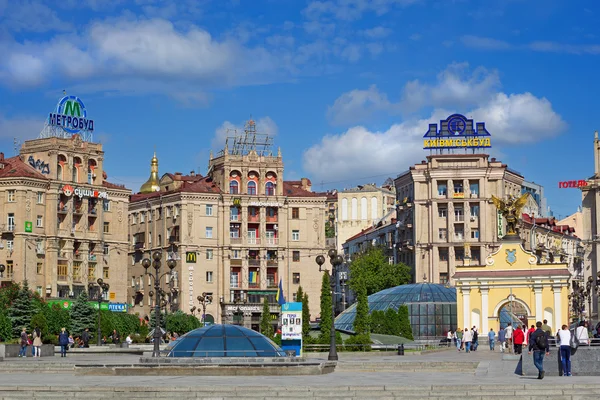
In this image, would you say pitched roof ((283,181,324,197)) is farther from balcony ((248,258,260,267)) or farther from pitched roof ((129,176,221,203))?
balcony ((248,258,260,267))

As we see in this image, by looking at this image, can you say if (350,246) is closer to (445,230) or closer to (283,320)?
(445,230)

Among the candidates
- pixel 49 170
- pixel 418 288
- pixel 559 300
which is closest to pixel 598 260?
pixel 418 288

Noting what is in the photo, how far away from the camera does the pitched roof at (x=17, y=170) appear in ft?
288

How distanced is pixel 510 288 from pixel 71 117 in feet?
142

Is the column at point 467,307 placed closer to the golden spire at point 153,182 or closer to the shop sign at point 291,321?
the shop sign at point 291,321

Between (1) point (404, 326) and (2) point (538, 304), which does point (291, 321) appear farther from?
(2) point (538, 304)

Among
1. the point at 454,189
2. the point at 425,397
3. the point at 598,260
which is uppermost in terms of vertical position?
the point at 454,189

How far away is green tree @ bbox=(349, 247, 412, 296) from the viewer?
101250 millimetres

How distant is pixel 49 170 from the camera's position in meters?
89.9

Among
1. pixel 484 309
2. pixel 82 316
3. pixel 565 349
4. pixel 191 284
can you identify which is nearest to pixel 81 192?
pixel 191 284

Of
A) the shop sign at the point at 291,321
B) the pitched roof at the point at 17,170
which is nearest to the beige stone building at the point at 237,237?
the pitched roof at the point at 17,170

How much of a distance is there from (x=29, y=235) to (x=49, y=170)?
5.86 m

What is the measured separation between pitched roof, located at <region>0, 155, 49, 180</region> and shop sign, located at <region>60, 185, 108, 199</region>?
1.78 m

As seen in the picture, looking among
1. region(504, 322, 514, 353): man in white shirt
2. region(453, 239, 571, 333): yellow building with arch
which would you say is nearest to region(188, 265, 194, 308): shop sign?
region(453, 239, 571, 333): yellow building with arch
